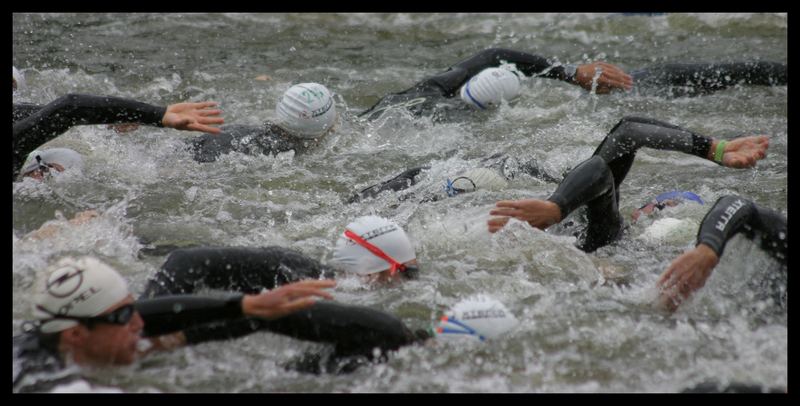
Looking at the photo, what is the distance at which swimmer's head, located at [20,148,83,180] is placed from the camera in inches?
263

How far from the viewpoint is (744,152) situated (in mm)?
5246

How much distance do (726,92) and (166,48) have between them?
685 centimetres

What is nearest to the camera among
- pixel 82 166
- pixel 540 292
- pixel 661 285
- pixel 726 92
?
pixel 661 285

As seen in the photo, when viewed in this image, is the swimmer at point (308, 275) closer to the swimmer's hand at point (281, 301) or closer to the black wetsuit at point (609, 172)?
the swimmer's hand at point (281, 301)

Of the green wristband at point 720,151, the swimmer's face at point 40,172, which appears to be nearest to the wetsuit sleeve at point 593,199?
the green wristband at point 720,151

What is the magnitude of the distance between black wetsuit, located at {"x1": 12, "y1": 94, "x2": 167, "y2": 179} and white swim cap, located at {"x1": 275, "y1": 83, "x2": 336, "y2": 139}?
5.49 feet

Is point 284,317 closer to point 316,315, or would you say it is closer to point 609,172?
point 316,315

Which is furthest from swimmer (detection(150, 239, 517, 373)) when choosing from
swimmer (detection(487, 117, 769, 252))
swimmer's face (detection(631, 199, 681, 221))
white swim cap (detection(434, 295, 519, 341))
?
swimmer's face (detection(631, 199, 681, 221))

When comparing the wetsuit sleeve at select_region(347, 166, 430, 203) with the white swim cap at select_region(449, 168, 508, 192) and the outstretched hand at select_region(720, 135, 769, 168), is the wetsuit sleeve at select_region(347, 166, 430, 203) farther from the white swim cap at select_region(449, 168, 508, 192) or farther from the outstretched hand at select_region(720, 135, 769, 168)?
the outstretched hand at select_region(720, 135, 769, 168)

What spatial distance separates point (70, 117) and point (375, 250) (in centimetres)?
239

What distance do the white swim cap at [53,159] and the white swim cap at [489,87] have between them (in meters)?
3.51

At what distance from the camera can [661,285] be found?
4.81 m
